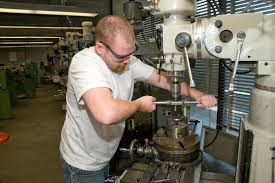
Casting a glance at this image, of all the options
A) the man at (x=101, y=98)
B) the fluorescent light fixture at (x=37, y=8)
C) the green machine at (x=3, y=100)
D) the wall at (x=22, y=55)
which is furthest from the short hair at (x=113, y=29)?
the wall at (x=22, y=55)

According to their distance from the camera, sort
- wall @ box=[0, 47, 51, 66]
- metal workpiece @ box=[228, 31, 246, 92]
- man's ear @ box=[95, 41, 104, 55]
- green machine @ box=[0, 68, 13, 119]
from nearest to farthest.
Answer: metal workpiece @ box=[228, 31, 246, 92]
man's ear @ box=[95, 41, 104, 55]
green machine @ box=[0, 68, 13, 119]
wall @ box=[0, 47, 51, 66]

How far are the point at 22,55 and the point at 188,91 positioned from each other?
12401 millimetres

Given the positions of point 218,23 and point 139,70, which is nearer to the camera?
point 218,23

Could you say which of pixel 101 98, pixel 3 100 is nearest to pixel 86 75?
pixel 101 98

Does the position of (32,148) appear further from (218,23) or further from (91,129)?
(218,23)

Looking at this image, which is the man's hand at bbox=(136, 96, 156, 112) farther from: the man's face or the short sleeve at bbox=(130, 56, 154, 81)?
the short sleeve at bbox=(130, 56, 154, 81)

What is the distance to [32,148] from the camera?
3.40 m

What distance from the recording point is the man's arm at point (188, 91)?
1.06m

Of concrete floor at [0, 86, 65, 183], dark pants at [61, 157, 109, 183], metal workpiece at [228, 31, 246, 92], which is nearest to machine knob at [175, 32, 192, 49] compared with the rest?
metal workpiece at [228, 31, 246, 92]

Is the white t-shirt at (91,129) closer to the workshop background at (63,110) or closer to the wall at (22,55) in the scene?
the workshop background at (63,110)

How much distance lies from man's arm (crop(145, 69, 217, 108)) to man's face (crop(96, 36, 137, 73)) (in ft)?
0.96

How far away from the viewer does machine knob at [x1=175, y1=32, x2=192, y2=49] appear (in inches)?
34.6

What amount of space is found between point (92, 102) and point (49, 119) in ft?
14.1

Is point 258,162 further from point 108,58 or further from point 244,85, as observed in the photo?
point 244,85
